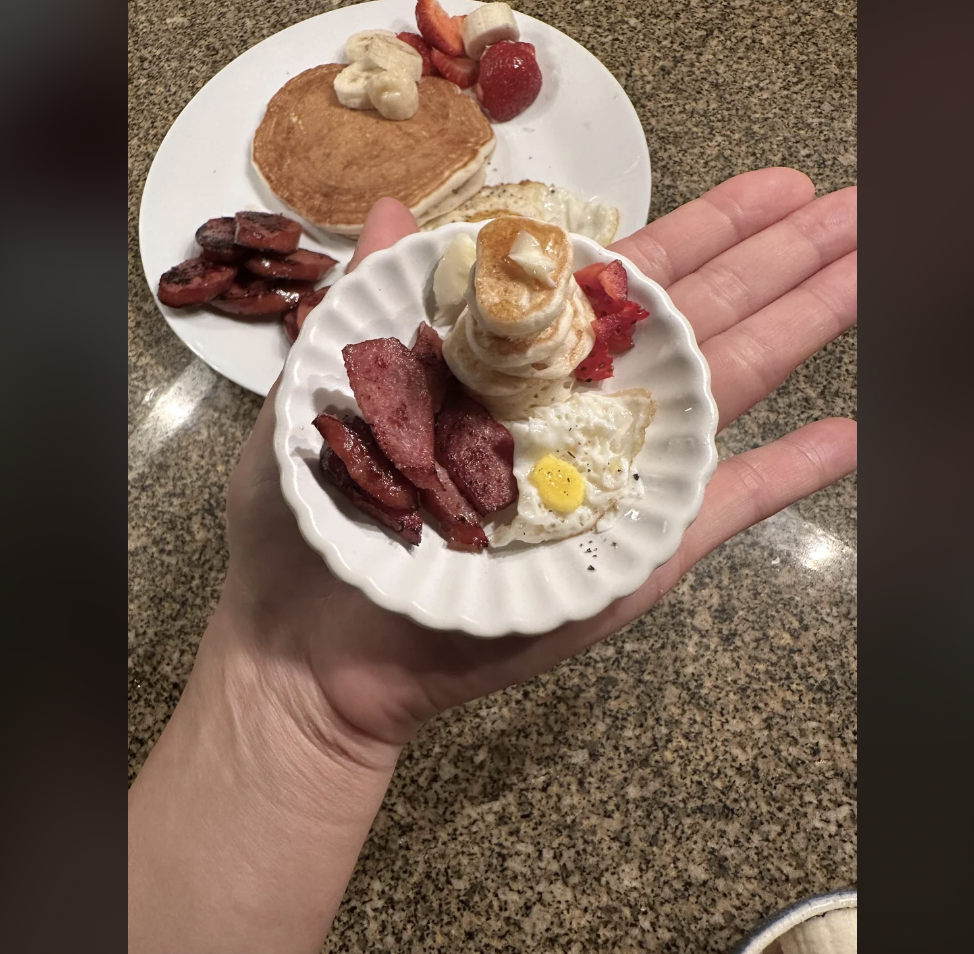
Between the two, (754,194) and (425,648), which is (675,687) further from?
(754,194)

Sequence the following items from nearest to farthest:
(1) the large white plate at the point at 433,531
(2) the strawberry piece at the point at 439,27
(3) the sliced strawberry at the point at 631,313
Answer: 1. (1) the large white plate at the point at 433,531
2. (3) the sliced strawberry at the point at 631,313
3. (2) the strawberry piece at the point at 439,27

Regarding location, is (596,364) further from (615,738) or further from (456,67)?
(456,67)

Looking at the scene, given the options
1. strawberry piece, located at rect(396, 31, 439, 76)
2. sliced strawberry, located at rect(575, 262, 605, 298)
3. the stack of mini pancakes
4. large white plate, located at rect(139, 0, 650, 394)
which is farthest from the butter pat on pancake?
the stack of mini pancakes

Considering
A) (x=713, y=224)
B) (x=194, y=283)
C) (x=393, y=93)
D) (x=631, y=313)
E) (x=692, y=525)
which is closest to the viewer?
(x=631, y=313)

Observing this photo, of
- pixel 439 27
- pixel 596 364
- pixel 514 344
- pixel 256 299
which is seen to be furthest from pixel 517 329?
pixel 439 27

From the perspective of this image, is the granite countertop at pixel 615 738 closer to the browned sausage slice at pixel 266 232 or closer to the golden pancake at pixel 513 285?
the browned sausage slice at pixel 266 232

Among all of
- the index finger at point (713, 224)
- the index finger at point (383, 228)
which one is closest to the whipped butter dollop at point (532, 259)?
the index finger at point (383, 228)

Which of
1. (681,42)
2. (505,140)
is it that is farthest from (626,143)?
(681,42)
